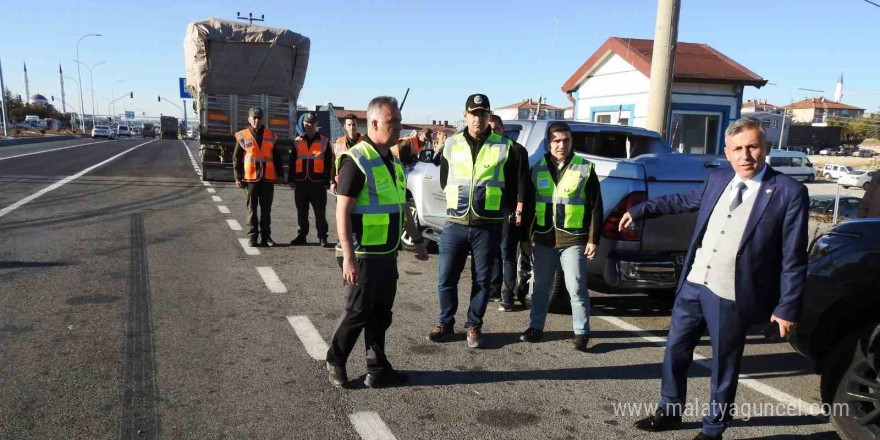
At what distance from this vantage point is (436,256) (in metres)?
7.95

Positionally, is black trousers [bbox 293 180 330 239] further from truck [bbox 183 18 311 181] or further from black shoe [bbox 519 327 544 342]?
truck [bbox 183 18 311 181]

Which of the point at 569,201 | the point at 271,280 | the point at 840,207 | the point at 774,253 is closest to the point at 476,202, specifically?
the point at 569,201

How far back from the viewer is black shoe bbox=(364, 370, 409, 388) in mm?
3650

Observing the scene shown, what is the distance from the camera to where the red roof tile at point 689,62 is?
15.4m

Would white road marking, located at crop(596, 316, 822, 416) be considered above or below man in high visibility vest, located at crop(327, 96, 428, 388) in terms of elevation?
below

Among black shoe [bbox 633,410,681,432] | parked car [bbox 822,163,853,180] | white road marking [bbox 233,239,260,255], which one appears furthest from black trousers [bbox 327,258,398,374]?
parked car [bbox 822,163,853,180]

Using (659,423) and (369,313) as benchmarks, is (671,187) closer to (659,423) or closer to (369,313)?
(659,423)

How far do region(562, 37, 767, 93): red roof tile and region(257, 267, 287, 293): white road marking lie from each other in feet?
38.2

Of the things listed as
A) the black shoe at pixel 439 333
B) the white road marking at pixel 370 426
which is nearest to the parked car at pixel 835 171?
the black shoe at pixel 439 333

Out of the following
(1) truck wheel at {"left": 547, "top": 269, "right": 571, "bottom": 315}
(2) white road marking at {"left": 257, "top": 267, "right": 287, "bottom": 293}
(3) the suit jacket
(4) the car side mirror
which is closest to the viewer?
(3) the suit jacket

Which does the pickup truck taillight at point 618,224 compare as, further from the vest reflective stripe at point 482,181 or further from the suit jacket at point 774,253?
the suit jacket at point 774,253

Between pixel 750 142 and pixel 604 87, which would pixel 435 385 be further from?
pixel 604 87

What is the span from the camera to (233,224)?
9.31 meters

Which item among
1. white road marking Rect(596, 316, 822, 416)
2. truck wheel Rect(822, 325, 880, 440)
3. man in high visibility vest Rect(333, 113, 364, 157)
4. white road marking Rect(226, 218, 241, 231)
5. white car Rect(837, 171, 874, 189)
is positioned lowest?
white car Rect(837, 171, 874, 189)
